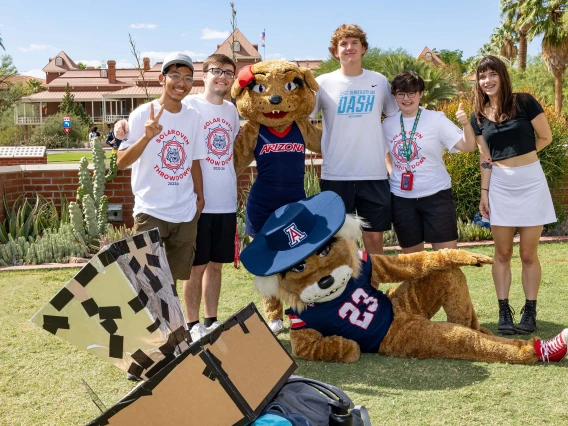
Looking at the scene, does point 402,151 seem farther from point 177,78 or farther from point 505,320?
point 177,78

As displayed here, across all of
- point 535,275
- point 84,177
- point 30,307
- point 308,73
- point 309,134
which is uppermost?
point 308,73

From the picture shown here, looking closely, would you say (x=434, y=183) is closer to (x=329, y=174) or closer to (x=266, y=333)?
(x=329, y=174)

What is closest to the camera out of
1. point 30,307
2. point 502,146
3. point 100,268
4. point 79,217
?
point 100,268

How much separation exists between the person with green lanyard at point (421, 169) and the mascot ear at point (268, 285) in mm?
1354

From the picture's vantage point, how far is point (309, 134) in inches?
195

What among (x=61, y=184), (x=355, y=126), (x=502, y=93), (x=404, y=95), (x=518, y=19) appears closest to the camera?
(x=502, y=93)

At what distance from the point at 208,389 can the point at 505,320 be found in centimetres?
309

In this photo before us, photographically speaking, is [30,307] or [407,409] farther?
[30,307]

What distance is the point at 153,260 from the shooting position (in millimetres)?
2305

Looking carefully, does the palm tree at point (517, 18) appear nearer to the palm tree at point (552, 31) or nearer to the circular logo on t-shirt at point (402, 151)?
the palm tree at point (552, 31)

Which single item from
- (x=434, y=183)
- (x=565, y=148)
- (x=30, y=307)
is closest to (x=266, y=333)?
(x=434, y=183)


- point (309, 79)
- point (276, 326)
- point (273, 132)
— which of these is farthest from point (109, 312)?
point (309, 79)

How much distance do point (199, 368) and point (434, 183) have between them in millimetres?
3063

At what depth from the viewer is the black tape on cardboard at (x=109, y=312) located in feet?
A: 6.43
